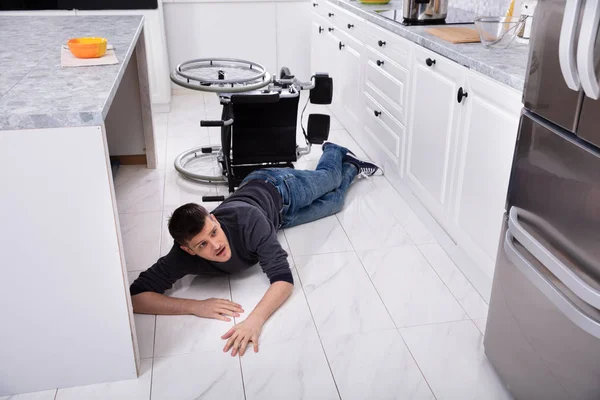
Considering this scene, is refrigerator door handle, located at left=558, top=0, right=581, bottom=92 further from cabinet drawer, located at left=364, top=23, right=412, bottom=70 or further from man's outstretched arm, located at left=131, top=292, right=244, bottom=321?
cabinet drawer, located at left=364, top=23, right=412, bottom=70

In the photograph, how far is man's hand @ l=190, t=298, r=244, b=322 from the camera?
6.85 ft


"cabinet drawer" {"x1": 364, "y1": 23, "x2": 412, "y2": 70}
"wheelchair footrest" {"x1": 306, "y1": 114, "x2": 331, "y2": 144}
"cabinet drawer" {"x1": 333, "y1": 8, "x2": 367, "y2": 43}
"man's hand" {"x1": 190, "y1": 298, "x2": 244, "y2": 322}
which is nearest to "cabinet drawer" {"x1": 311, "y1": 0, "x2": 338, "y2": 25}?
"cabinet drawer" {"x1": 333, "y1": 8, "x2": 367, "y2": 43}

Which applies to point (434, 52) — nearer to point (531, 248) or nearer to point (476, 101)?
point (476, 101)

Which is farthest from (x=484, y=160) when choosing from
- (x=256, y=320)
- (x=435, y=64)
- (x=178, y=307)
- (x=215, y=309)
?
(x=178, y=307)

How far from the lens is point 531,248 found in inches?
57.7

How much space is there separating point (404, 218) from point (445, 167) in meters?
0.46

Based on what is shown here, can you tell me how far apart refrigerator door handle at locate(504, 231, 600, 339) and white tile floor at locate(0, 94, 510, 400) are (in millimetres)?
467

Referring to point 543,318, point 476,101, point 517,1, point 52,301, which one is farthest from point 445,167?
point 52,301

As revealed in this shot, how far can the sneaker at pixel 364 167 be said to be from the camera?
316 centimetres

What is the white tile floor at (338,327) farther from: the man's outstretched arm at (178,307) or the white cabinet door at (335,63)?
the white cabinet door at (335,63)

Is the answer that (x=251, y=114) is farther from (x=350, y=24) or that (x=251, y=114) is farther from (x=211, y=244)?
(x=350, y=24)

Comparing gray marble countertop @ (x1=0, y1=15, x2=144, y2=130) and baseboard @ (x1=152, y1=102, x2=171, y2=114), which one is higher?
gray marble countertop @ (x1=0, y1=15, x2=144, y2=130)

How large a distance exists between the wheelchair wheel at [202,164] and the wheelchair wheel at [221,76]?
434 mm

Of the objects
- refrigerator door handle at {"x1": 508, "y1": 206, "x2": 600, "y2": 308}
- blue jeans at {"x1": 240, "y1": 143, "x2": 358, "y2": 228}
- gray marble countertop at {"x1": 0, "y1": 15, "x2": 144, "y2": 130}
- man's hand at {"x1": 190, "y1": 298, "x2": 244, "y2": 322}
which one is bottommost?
man's hand at {"x1": 190, "y1": 298, "x2": 244, "y2": 322}
